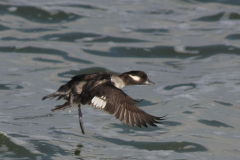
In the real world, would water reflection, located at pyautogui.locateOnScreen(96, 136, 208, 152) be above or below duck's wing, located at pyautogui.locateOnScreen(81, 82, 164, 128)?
below

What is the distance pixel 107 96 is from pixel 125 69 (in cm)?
535

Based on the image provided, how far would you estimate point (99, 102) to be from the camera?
6.55 metres

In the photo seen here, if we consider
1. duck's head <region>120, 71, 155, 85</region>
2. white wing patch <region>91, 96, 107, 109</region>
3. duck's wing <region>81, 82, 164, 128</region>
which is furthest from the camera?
duck's head <region>120, 71, 155, 85</region>

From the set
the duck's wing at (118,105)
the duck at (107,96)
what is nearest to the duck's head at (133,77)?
the duck at (107,96)

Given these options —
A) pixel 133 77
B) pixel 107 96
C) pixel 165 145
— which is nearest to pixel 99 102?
pixel 107 96

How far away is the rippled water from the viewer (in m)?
7.70

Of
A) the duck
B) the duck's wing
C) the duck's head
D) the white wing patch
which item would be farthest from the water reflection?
the white wing patch

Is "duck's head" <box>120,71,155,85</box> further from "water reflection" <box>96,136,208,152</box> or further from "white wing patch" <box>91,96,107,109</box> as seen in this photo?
"white wing patch" <box>91,96,107,109</box>

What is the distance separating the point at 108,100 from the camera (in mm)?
6477

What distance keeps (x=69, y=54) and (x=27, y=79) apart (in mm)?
2038

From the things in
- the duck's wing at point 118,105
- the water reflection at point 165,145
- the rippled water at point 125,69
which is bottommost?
the water reflection at point 165,145

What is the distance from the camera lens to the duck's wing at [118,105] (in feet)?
20.5

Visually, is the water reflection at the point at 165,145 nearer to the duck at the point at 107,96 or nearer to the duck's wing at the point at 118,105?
the duck at the point at 107,96

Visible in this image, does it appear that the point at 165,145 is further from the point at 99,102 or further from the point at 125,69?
the point at 125,69
